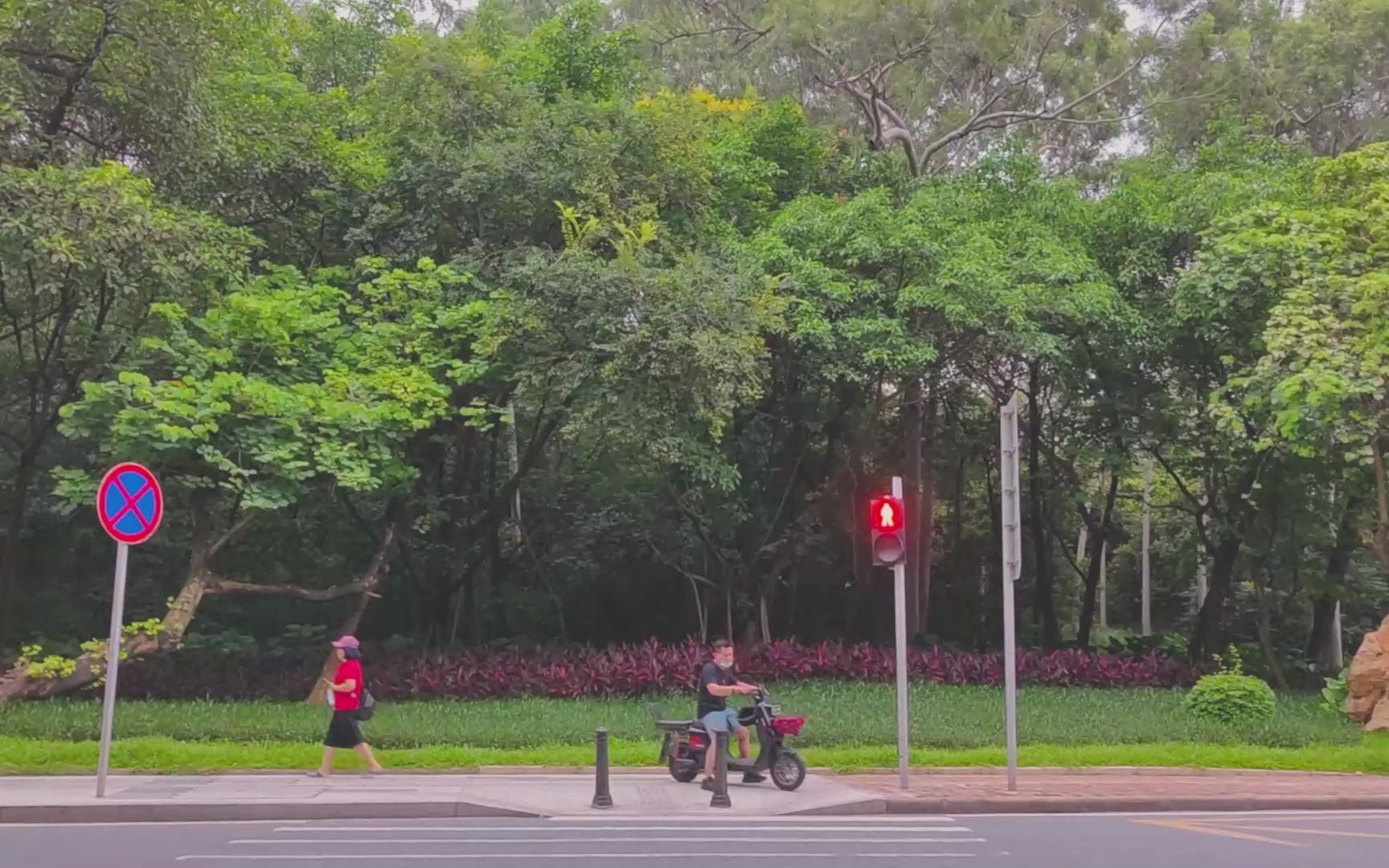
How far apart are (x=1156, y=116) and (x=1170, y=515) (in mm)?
12839

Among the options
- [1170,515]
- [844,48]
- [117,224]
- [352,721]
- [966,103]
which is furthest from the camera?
[1170,515]

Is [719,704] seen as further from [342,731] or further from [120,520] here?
[120,520]

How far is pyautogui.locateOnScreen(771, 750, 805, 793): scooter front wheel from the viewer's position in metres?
11.5

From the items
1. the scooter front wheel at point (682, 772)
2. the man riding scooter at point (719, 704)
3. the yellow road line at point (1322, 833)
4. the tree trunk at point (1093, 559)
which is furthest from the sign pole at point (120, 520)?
the tree trunk at point (1093, 559)

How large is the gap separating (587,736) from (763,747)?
358 centimetres

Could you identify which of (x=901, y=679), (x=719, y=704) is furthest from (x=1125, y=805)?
(x=719, y=704)

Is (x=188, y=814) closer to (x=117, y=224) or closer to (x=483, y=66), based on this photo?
(x=117, y=224)

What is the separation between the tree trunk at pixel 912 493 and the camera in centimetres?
2228

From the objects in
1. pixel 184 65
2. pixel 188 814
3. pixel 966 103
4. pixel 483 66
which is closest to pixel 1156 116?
pixel 966 103

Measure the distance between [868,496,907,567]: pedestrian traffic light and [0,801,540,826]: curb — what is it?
4.23 metres

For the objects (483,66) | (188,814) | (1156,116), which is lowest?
(188,814)

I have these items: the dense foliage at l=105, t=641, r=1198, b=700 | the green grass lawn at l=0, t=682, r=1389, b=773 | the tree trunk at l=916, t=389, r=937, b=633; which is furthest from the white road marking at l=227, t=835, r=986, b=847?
the tree trunk at l=916, t=389, r=937, b=633

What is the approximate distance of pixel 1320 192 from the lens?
18.9m

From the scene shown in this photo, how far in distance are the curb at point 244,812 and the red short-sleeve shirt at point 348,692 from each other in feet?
5.59
